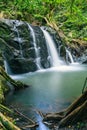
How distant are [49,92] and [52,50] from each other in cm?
1055

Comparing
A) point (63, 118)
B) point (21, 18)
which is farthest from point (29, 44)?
point (63, 118)

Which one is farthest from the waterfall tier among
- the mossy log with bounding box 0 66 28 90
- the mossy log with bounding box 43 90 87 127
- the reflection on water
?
the mossy log with bounding box 43 90 87 127

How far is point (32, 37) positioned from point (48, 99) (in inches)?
425

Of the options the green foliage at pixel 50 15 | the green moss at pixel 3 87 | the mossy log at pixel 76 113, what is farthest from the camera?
the green foliage at pixel 50 15

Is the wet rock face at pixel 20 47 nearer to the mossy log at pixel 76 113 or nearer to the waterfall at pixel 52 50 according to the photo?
the waterfall at pixel 52 50

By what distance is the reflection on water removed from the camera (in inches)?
414

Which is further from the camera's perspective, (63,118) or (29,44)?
(29,44)

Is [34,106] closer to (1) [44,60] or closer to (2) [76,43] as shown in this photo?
(1) [44,60]

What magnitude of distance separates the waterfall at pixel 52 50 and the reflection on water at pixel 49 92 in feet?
14.5

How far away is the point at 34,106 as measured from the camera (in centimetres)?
1051

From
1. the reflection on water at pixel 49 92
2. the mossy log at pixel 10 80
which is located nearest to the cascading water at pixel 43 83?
the reflection on water at pixel 49 92

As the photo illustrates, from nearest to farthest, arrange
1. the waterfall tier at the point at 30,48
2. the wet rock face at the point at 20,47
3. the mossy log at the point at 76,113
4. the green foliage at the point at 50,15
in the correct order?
the mossy log at the point at 76,113 → the wet rock face at the point at 20,47 → the waterfall tier at the point at 30,48 → the green foliage at the point at 50,15

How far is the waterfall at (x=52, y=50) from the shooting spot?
22.7 m

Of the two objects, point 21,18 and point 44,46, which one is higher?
point 21,18
